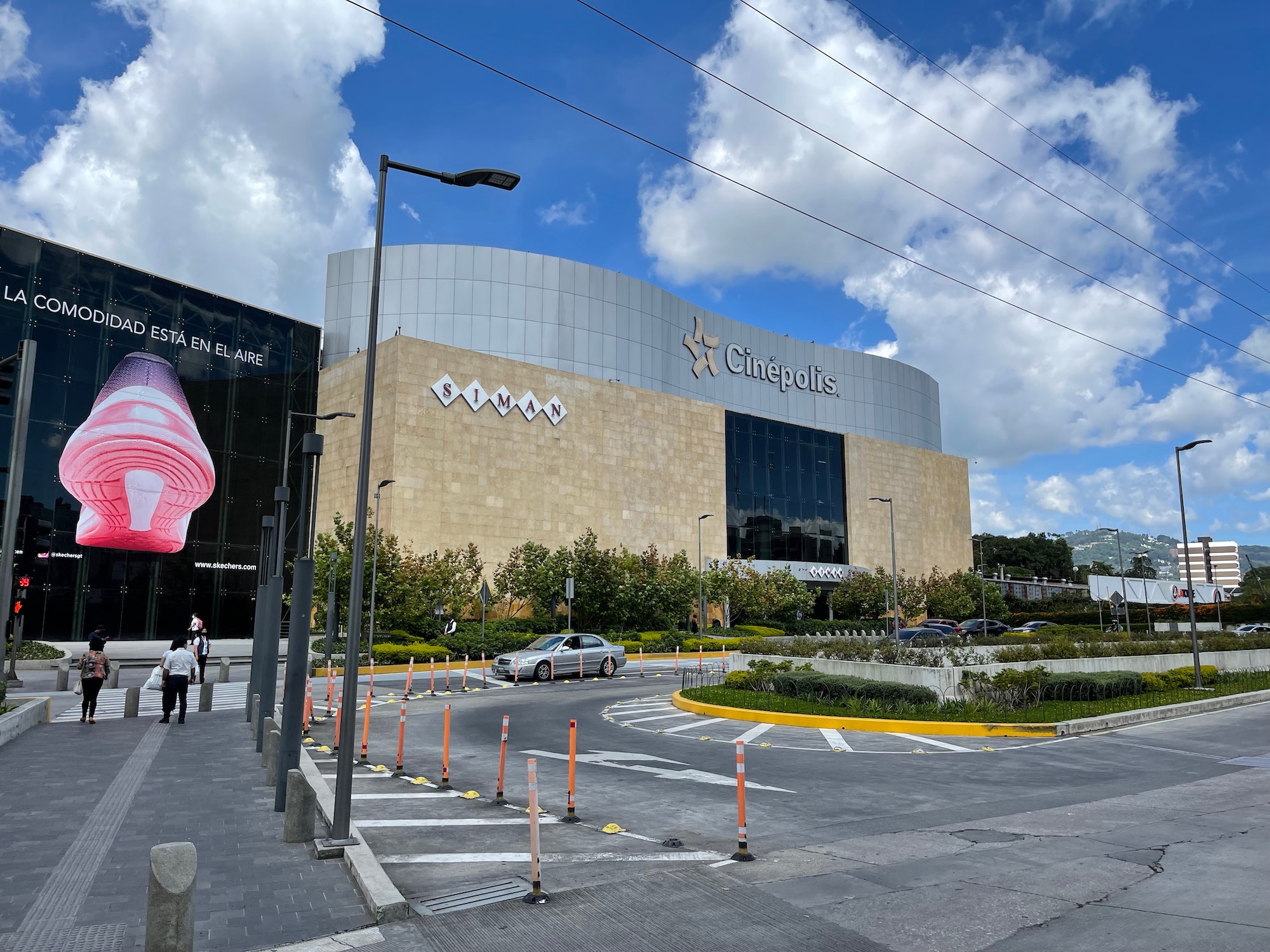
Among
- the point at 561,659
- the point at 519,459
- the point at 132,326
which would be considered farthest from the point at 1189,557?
the point at 132,326

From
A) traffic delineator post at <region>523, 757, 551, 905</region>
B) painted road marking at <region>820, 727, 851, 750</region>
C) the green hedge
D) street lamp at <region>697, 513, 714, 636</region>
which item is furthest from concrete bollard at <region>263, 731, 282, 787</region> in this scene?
street lamp at <region>697, 513, 714, 636</region>

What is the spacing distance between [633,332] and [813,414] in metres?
21.5

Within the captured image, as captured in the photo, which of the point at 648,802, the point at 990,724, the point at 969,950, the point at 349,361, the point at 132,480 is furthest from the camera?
the point at 349,361

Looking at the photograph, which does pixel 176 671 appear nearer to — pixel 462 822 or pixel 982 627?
pixel 462 822

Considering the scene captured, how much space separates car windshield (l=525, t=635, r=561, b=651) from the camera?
3250 cm

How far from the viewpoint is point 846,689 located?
20.5 metres

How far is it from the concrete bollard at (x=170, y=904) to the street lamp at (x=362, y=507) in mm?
2553

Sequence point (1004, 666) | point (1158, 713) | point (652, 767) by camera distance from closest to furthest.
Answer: point (652, 767) → point (1158, 713) → point (1004, 666)

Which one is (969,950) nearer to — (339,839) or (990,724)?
(339,839)

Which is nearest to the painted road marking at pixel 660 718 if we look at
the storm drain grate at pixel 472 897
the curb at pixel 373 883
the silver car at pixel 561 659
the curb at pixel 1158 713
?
the curb at pixel 1158 713

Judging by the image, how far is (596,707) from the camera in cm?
2331

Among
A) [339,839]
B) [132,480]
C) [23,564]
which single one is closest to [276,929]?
[339,839]

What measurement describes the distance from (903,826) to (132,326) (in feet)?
160

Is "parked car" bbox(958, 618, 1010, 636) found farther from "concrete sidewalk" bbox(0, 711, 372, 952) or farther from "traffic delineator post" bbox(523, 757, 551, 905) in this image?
"traffic delineator post" bbox(523, 757, 551, 905)
